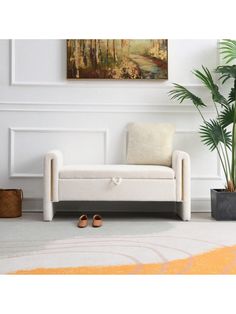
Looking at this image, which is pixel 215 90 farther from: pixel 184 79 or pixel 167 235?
pixel 167 235

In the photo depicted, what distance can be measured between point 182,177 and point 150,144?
0.57 meters

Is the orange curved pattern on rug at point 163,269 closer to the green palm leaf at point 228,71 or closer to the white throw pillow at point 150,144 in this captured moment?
the white throw pillow at point 150,144

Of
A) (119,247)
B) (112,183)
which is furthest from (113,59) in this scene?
(119,247)

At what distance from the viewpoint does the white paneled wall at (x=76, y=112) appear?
422 cm

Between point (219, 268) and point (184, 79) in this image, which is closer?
point (219, 268)

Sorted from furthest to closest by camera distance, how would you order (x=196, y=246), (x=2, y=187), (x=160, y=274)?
(x=2, y=187)
(x=196, y=246)
(x=160, y=274)

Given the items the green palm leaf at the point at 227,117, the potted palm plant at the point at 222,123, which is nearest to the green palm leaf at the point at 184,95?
the potted palm plant at the point at 222,123

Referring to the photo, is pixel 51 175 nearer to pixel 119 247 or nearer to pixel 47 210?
pixel 47 210

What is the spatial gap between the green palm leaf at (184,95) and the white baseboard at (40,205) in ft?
3.18

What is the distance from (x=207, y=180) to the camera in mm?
4270

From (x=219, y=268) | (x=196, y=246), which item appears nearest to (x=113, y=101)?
(x=196, y=246)

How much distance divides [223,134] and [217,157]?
1.32ft

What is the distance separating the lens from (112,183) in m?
3.56

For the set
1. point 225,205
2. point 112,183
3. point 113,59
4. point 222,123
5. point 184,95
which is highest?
point 113,59
